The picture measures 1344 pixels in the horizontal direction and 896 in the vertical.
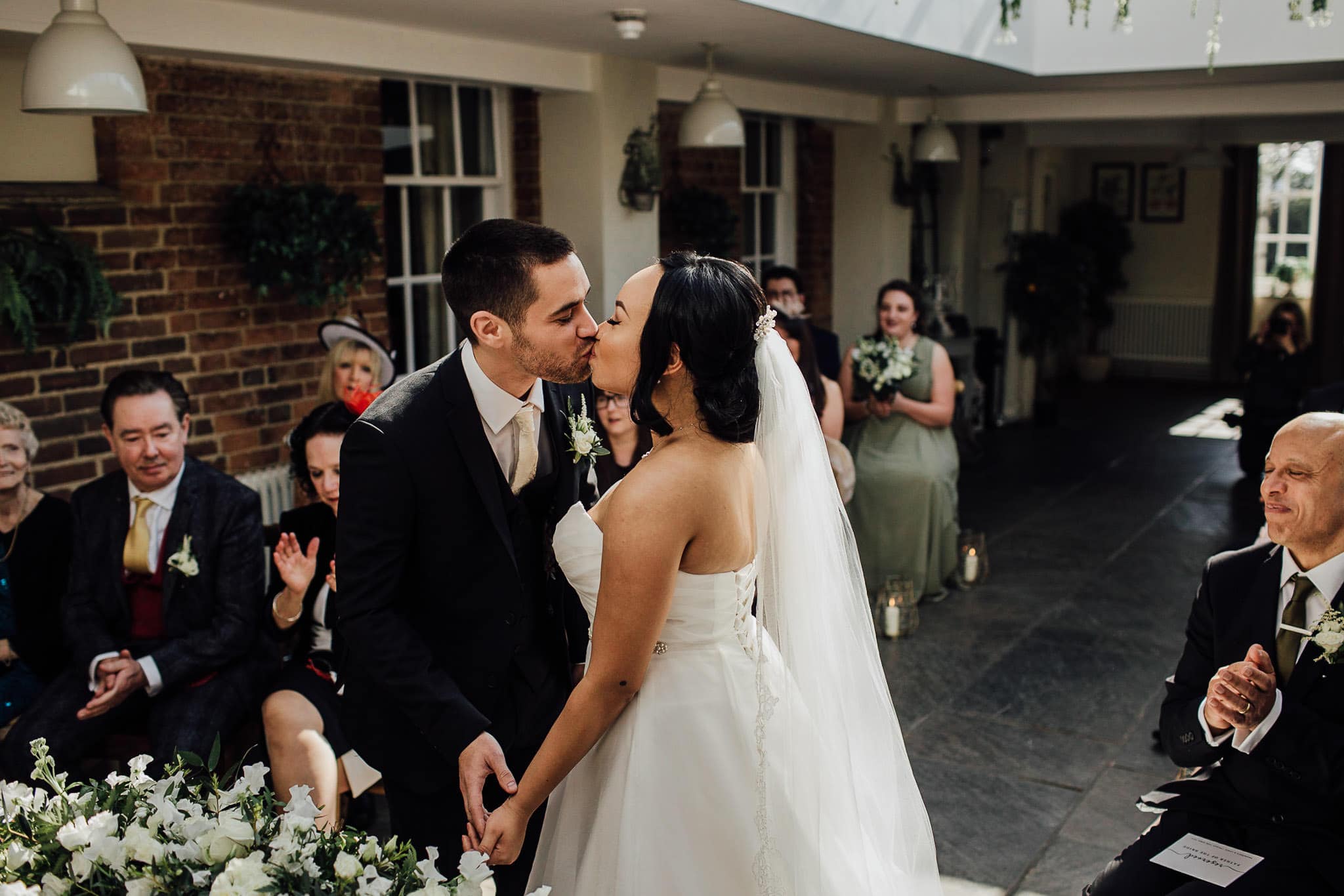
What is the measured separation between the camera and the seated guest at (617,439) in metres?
4.96

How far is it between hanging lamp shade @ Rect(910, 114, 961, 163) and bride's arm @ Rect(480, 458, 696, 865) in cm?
718

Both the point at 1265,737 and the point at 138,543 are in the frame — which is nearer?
the point at 1265,737

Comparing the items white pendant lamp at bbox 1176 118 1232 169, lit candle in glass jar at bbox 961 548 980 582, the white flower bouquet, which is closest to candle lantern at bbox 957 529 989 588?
lit candle in glass jar at bbox 961 548 980 582

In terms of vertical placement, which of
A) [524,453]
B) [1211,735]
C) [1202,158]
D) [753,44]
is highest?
[753,44]

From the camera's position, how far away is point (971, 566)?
22.7ft

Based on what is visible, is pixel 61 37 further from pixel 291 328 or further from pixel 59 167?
pixel 291 328

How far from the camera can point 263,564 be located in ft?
12.6

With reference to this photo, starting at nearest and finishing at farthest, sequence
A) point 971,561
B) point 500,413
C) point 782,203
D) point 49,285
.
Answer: point 500,413
point 49,285
point 971,561
point 782,203

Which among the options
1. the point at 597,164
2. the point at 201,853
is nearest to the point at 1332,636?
the point at 201,853

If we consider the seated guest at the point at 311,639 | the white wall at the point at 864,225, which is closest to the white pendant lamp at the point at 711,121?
the seated guest at the point at 311,639

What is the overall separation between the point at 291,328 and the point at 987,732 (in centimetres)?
346

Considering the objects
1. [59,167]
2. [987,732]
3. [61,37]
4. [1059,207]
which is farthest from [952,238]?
[61,37]

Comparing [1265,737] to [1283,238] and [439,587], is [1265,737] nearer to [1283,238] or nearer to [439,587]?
[439,587]

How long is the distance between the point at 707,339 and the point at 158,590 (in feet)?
7.54
